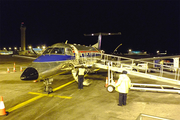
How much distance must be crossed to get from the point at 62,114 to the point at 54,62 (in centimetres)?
461

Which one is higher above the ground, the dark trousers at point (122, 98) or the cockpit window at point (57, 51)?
the cockpit window at point (57, 51)

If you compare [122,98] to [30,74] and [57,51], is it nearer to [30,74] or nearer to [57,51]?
[30,74]

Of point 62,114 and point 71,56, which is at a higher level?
point 71,56

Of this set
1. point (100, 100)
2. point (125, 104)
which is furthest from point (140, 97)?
point (100, 100)

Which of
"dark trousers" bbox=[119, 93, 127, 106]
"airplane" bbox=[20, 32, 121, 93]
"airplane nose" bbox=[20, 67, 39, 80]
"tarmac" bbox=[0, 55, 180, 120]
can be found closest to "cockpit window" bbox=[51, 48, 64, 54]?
"airplane" bbox=[20, 32, 121, 93]

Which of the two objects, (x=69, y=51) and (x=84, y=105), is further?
(x=69, y=51)

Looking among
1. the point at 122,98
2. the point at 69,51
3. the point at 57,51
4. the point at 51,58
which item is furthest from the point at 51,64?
the point at 122,98

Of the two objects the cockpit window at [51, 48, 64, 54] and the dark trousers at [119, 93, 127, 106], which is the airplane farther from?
the dark trousers at [119, 93, 127, 106]

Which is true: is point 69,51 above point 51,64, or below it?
above

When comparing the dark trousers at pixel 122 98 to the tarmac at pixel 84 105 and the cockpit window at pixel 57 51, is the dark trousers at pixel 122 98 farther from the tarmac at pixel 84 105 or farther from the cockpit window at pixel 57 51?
the cockpit window at pixel 57 51

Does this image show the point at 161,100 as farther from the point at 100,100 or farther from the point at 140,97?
the point at 100,100

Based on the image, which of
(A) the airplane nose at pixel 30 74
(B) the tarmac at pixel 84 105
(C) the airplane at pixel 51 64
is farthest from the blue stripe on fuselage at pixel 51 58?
(B) the tarmac at pixel 84 105

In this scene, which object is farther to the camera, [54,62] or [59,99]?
[54,62]

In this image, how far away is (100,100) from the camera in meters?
9.12
